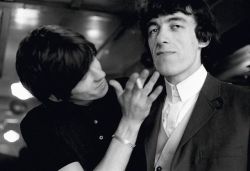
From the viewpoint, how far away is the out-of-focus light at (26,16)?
4.93 m

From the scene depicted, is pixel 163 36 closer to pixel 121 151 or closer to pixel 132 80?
pixel 132 80

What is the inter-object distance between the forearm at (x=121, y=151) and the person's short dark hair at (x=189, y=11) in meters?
0.56

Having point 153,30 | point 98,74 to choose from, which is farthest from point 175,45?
point 98,74

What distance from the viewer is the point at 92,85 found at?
1897 millimetres

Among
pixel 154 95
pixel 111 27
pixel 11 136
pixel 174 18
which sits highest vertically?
A: pixel 174 18

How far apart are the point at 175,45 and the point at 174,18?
0.14 m

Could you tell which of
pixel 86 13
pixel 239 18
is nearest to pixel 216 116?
pixel 239 18

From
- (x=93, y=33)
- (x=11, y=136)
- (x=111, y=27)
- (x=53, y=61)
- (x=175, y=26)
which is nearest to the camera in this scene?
(x=175, y=26)

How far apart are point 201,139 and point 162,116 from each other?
309 millimetres

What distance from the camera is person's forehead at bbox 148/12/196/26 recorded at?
175cm


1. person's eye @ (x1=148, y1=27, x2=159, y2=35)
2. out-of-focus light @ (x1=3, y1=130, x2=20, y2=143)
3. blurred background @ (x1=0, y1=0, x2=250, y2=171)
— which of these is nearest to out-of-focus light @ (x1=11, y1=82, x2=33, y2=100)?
blurred background @ (x1=0, y1=0, x2=250, y2=171)

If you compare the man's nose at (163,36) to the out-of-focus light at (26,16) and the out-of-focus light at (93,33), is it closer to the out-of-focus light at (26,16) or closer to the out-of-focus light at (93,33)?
the out-of-focus light at (26,16)

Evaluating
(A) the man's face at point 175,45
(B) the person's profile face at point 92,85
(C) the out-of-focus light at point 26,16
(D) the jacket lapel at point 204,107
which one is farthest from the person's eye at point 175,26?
(C) the out-of-focus light at point 26,16

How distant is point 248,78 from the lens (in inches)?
201
